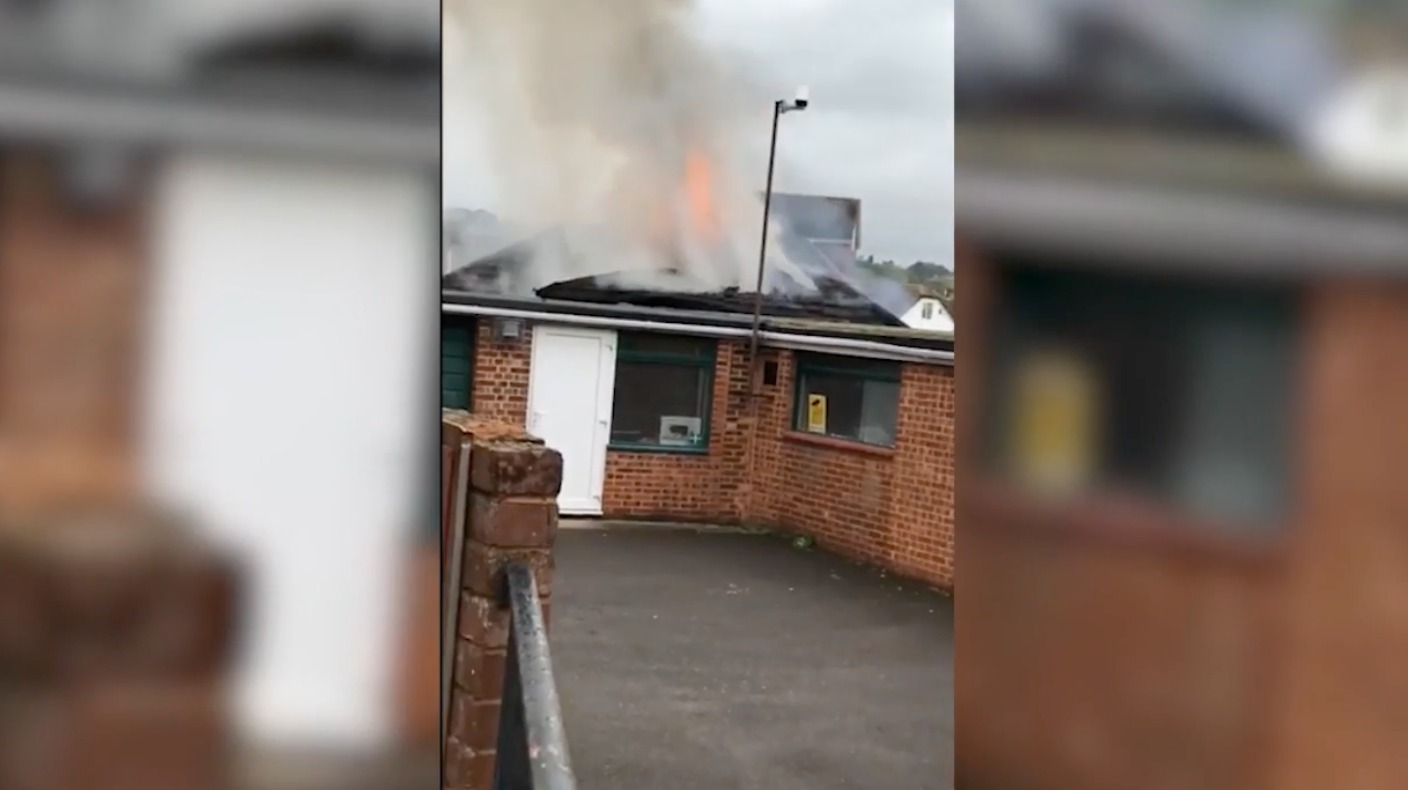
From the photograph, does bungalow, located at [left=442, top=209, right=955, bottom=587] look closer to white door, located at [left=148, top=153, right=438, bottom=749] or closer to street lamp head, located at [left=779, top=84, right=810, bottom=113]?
street lamp head, located at [left=779, top=84, right=810, bottom=113]

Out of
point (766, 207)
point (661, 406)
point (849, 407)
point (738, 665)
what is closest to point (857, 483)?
point (849, 407)

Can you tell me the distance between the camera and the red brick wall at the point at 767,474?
221 inches

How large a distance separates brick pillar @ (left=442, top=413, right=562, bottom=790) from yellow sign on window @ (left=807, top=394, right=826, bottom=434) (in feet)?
16.1

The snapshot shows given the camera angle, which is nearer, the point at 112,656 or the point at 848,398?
the point at 112,656

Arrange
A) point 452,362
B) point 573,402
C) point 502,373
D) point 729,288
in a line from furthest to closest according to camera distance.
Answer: point 573,402
point 502,373
point 729,288
point 452,362

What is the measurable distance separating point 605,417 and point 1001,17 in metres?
5.78

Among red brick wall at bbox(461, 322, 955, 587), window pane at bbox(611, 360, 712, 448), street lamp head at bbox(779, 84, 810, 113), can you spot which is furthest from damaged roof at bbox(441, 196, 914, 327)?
street lamp head at bbox(779, 84, 810, 113)

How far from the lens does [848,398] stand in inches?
238

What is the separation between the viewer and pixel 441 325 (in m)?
0.61

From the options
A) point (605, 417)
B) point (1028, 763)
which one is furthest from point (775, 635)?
point (1028, 763)

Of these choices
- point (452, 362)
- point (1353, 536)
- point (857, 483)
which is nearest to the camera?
point (1353, 536)

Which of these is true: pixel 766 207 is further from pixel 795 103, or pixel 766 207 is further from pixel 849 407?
pixel 849 407

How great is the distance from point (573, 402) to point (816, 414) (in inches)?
54.2

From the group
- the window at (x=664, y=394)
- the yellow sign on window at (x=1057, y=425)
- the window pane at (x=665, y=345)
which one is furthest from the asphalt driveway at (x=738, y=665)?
the yellow sign on window at (x=1057, y=425)
